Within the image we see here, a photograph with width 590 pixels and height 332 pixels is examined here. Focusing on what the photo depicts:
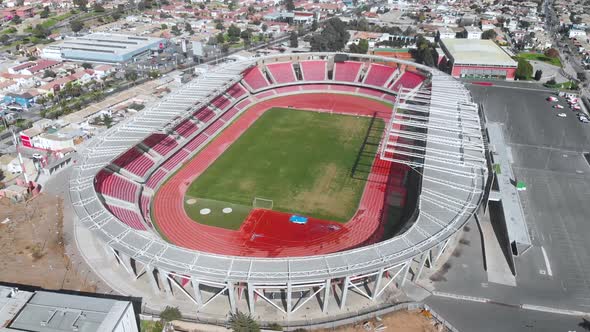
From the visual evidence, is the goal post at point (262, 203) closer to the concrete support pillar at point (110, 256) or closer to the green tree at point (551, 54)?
the concrete support pillar at point (110, 256)

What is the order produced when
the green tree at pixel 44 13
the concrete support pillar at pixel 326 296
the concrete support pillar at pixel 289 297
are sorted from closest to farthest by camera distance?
the concrete support pillar at pixel 289 297, the concrete support pillar at pixel 326 296, the green tree at pixel 44 13

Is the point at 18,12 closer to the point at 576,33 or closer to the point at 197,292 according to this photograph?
the point at 197,292

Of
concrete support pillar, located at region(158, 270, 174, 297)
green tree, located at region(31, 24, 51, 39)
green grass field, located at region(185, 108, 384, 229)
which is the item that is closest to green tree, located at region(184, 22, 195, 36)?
green tree, located at region(31, 24, 51, 39)

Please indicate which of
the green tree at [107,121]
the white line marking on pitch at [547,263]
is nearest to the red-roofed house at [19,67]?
the green tree at [107,121]

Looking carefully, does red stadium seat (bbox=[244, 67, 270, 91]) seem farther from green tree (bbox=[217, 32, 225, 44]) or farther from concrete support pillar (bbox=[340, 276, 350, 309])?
concrete support pillar (bbox=[340, 276, 350, 309])

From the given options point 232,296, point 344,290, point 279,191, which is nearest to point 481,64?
point 279,191
